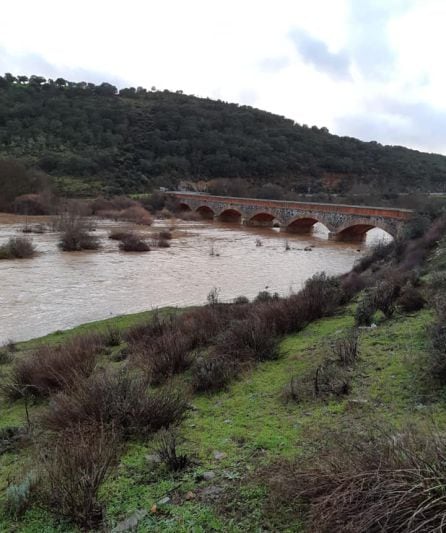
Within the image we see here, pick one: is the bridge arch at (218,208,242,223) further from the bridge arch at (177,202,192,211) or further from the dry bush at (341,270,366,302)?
the dry bush at (341,270,366,302)

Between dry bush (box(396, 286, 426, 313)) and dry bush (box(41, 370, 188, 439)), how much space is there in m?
4.36

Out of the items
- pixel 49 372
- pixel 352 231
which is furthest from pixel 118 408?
pixel 352 231

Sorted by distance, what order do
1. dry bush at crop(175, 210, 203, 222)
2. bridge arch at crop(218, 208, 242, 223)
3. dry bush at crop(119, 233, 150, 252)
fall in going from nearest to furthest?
dry bush at crop(119, 233, 150, 252)
bridge arch at crop(218, 208, 242, 223)
dry bush at crop(175, 210, 203, 222)

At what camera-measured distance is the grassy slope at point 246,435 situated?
9.56 ft

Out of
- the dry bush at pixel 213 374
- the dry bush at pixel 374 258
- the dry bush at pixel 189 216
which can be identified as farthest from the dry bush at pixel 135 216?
the dry bush at pixel 213 374

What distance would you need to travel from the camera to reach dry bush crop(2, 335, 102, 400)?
582 cm

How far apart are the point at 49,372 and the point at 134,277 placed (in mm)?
12309

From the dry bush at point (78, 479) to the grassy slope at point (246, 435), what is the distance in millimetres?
97

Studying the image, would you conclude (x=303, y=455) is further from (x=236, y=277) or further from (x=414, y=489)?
(x=236, y=277)

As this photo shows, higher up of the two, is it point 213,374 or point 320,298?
point 320,298

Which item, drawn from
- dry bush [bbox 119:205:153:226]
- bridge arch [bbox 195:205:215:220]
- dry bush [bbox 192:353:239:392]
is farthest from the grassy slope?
bridge arch [bbox 195:205:215:220]

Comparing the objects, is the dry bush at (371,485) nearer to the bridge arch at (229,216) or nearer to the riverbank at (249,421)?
the riverbank at (249,421)

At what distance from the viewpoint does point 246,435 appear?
3992mm

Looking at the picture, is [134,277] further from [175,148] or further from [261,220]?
[175,148]
